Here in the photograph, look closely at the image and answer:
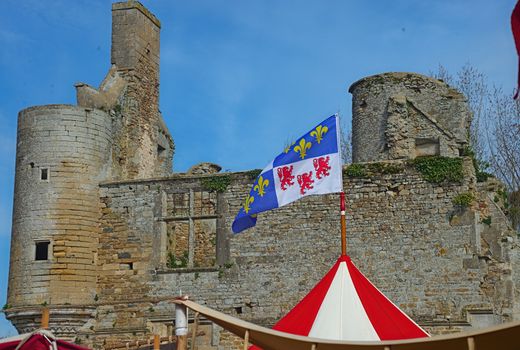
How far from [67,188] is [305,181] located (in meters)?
9.35

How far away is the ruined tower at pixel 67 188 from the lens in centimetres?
2072

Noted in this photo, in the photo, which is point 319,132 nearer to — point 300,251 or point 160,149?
point 300,251

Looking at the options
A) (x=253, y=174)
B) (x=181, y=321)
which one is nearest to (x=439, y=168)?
(x=253, y=174)

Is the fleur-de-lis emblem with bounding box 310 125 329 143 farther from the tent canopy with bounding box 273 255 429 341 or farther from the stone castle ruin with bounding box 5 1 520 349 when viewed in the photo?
the stone castle ruin with bounding box 5 1 520 349

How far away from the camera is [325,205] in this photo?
794 inches

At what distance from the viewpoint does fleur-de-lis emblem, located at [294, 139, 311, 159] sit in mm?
13103

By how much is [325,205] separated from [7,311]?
680cm

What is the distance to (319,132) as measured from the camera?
13133 millimetres

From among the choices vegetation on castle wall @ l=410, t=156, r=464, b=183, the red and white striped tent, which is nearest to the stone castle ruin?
vegetation on castle wall @ l=410, t=156, r=464, b=183

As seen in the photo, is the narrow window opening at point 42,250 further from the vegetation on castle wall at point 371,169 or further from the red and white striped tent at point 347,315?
the red and white striped tent at point 347,315

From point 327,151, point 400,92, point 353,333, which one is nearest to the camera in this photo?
point 353,333

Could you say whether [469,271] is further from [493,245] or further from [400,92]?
[400,92]

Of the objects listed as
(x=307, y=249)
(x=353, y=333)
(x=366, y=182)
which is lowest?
(x=353, y=333)

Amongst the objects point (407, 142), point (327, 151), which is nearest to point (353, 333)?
point (327, 151)
